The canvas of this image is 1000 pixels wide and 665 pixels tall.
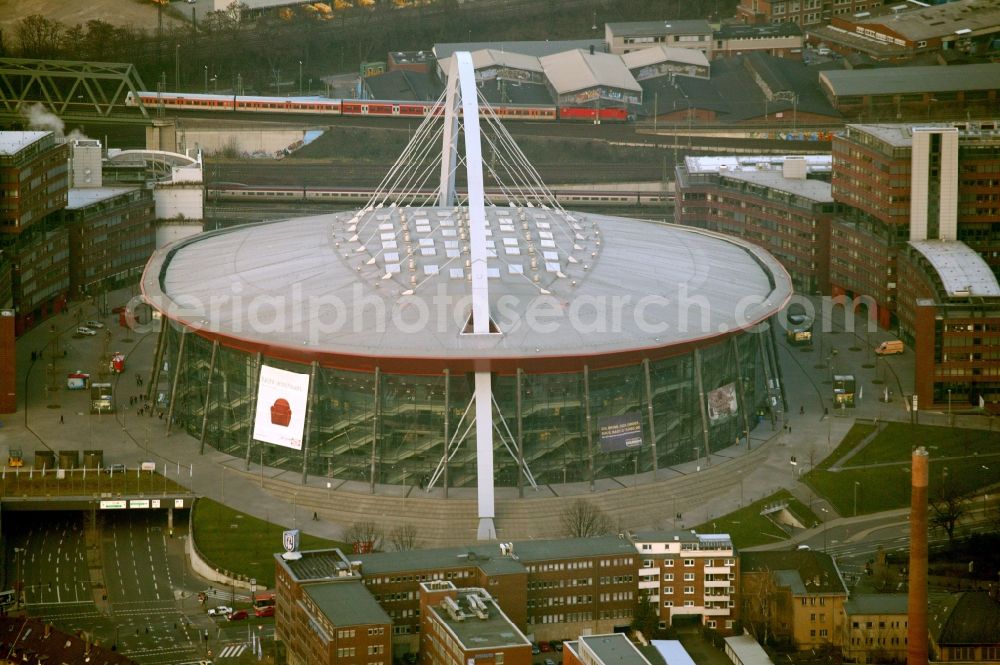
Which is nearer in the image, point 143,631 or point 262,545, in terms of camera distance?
point 143,631

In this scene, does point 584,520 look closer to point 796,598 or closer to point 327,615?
point 796,598

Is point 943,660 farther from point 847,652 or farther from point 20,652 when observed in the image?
point 20,652

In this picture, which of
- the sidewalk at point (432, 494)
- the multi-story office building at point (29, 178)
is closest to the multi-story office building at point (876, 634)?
the sidewalk at point (432, 494)

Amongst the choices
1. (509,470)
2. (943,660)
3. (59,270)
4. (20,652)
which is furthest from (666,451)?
(59,270)

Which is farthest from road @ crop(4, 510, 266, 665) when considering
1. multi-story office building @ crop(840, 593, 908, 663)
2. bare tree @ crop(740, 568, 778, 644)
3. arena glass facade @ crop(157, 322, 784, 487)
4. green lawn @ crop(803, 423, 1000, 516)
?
green lawn @ crop(803, 423, 1000, 516)

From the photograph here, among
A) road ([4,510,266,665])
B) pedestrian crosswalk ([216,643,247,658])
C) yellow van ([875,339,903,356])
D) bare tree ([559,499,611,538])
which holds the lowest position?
pedestrian crosswalk ([216,643,247,658])

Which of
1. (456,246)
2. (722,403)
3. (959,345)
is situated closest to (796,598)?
(722,403)

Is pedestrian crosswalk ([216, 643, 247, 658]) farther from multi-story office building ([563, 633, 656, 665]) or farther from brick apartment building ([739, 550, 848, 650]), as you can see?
brick apartment building ([739, 550, 848, 650])
